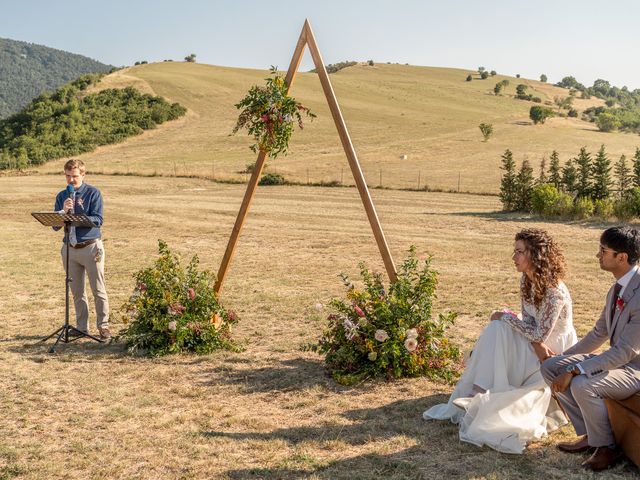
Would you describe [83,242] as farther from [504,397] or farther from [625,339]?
[625,339]

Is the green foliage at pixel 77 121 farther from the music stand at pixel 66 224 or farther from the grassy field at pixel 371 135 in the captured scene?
the music stand at pixel 66 224

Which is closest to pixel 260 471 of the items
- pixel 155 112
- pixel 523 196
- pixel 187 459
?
pixel 187 459

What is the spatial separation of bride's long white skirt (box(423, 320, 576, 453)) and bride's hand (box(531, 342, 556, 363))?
64 mm

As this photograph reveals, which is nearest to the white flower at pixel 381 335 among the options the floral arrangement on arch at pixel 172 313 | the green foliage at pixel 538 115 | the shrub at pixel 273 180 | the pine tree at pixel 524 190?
the floral arrangement on arch at pixel 172 313

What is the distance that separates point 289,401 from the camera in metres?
6.63

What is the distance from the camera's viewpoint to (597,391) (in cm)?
486

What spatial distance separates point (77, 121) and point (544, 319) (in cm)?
7359

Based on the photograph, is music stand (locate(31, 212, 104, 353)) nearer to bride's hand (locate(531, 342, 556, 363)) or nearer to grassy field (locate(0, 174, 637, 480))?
grassy field (locate(0, 174, 637, 480))

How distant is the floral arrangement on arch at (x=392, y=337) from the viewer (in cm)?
708

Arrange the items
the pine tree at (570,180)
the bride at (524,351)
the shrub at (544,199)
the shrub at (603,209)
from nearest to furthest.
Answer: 1. the bride at (524,351)
2. the shrub at (603,209)
3. the shrub at (544,199)
4. the pine tree at (570,180)

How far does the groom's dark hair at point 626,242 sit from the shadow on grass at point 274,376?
10.8ft

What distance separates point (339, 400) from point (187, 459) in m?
1.87

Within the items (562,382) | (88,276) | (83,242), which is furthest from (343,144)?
(562,382)

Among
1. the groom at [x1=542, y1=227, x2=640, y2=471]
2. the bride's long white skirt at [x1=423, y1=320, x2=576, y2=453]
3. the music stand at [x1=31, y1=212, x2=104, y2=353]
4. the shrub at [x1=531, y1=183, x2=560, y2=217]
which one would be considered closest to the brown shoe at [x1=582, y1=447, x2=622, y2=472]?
the groom at [x1=542, y1=227, x2=640, y2=471]
